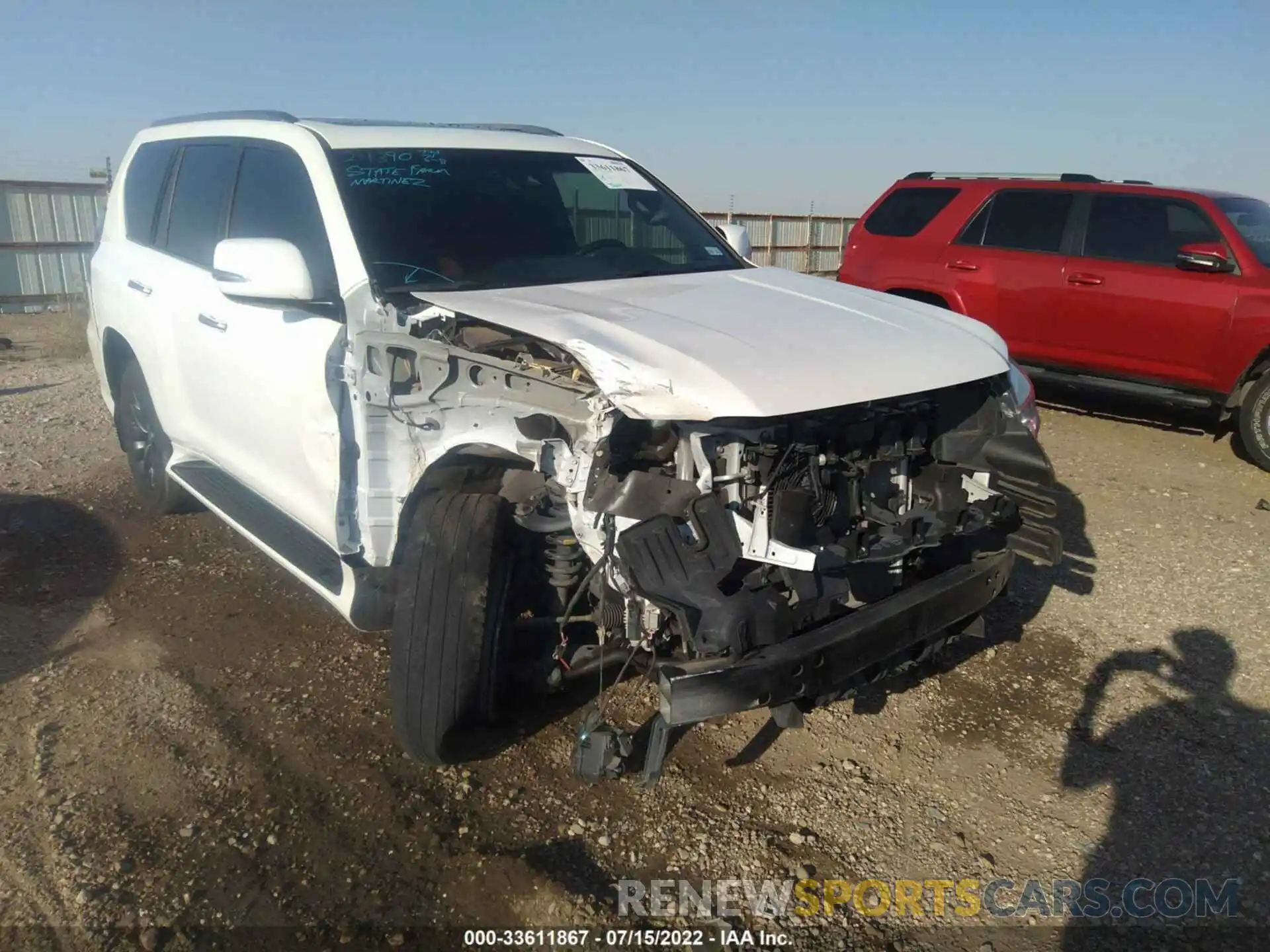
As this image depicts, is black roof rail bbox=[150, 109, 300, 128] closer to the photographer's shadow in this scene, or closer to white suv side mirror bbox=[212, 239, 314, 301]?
white suv side mirror bbox=[212, 239, 314, 301]

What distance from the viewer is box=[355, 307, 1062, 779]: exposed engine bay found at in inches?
98.5

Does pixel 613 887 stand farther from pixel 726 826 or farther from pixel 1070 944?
pixel 1070 944

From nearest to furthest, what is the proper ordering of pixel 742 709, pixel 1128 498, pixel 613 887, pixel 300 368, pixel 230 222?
pixel 742 709 → pixel 613 887 → pixel 300 368 → pixel 230 222 → pixel 1128 498

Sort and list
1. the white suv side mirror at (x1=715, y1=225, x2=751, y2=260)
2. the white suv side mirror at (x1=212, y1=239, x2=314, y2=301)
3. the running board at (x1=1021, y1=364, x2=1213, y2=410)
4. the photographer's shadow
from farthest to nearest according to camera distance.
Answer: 1. the running board at (x1=1021, y1=364, x2=1213, y2=410)
2. the white suv side mirror at (x1=715, y1=225, x2=751, y2=260)
3. the white suv side mirror at (x1=212, y1=239, x2=314, y2=301)
4. the photographer's shadow

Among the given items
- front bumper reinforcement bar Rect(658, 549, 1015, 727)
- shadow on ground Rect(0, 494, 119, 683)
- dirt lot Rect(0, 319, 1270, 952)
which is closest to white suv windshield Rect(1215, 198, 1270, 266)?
dirt lot Rect(0, 319, 1270, 952)

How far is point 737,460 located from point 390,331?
4.15 ft

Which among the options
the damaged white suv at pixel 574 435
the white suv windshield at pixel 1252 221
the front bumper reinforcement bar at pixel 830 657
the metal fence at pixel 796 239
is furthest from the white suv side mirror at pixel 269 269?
the metal fence at pixel 796 239

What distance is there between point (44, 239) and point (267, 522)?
12.4m

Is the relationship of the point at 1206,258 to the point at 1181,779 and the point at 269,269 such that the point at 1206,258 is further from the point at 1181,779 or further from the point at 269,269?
the point at 269,269

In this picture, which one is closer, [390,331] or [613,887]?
[613,887]

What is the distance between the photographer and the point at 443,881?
2.64 m

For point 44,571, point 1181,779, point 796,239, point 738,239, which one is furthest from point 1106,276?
point 796,239

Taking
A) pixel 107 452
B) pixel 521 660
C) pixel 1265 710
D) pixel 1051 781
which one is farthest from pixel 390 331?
pixel 107 452

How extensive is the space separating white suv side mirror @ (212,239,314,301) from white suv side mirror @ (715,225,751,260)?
2.02 m
